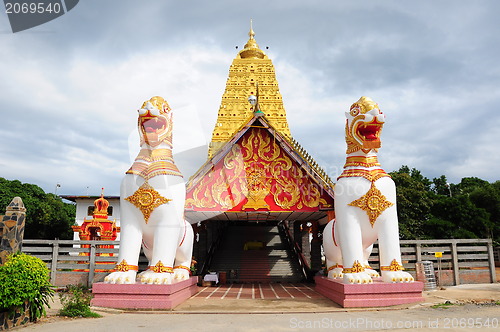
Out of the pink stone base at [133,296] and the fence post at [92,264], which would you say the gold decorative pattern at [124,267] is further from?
the fence post at [92,264]

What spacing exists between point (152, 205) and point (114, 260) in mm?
4349

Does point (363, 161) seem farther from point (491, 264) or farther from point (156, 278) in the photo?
point (491, 264)

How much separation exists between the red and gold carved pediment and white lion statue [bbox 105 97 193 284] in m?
1.78

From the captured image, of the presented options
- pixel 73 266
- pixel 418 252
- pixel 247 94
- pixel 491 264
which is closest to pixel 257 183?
pixel 418 252

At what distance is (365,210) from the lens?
6848 millimetres

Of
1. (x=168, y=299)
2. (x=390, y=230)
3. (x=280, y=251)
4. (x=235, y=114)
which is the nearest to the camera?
(x=168, y=299)

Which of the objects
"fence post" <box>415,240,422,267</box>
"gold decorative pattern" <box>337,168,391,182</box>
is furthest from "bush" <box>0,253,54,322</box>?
"fence post" <box>415,240,422,267</box>

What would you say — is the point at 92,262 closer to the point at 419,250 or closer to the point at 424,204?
→ the point at 419,250

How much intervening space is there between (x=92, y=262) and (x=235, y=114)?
8476 mm

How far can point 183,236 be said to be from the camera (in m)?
7.42

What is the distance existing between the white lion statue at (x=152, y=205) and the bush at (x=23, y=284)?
1.22 metres

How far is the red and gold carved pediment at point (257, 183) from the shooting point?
8969mm

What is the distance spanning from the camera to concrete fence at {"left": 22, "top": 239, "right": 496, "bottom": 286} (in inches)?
370

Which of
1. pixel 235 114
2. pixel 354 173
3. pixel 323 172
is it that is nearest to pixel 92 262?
pixel 323 172
